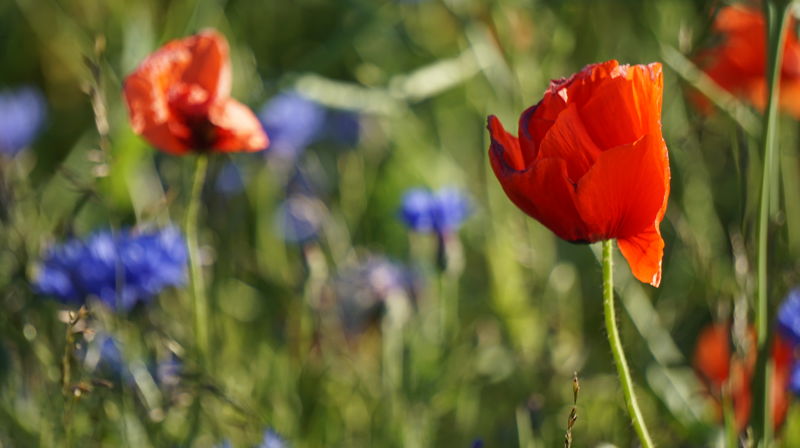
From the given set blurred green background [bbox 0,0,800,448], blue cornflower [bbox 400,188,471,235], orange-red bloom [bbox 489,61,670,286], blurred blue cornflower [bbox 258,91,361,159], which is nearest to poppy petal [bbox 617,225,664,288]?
orange-red bloom [bbox 489,61,670,286]

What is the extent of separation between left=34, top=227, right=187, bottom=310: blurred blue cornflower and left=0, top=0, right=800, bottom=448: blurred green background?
0.02 meters

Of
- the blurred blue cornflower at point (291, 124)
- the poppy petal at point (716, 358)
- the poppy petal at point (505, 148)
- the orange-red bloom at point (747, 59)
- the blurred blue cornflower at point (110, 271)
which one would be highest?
the orange-red bloom at point (747, 59)

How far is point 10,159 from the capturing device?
1194 millimetres

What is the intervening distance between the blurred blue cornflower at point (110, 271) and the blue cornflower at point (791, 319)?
18.1 inches

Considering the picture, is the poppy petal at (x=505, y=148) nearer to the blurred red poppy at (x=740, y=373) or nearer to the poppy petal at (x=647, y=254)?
the poppy petal at (x=647, y=254)

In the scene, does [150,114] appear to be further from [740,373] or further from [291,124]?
[291,124]

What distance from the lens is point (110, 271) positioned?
0.84m

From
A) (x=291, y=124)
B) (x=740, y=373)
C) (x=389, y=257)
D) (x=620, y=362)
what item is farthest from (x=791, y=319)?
(x=291, y=124)

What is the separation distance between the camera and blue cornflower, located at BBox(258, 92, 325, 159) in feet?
4.42

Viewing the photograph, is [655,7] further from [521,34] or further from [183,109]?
[183,109]

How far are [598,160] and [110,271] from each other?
47 cm

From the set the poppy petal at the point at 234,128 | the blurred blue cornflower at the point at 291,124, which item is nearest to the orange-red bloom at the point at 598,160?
the poppy petal at the point at 234,128

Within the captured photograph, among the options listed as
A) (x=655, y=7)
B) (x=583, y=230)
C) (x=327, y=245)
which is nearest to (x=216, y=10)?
(x=327, y=245)

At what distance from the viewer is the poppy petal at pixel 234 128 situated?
72 cm
